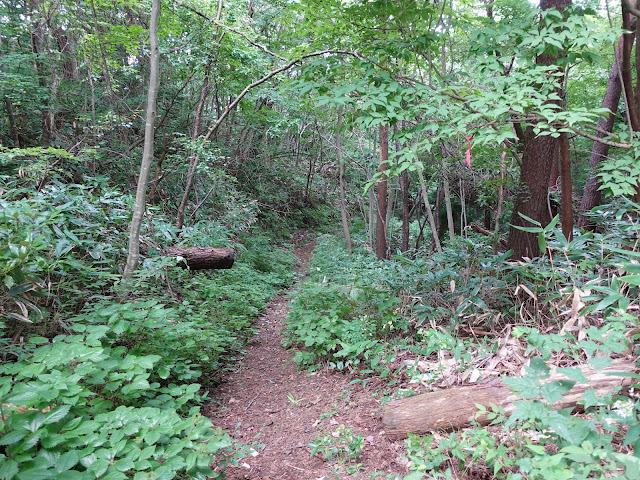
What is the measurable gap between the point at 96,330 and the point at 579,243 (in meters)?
4.24

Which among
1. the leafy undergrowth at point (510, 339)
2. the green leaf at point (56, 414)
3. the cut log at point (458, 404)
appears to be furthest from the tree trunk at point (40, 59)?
the cut log at point (458, 404)

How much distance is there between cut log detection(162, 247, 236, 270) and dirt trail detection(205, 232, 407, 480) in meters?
1.77

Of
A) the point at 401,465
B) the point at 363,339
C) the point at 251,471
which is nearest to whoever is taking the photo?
the point at 401,465

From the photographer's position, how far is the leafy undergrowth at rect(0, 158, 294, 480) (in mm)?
1921

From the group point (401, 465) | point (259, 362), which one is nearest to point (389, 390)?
point (401, 465)

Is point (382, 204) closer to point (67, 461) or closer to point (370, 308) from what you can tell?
point (370, 308)

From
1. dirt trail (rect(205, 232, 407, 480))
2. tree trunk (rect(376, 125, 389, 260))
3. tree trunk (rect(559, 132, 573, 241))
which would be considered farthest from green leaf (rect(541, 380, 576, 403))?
tree trunk (rect(376, 125, 389, 260))

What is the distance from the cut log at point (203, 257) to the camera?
584 cm

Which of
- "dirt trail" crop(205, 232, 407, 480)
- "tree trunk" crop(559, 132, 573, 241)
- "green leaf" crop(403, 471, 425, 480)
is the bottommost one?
"dirt trail" crop(205, 232, 407, 480)

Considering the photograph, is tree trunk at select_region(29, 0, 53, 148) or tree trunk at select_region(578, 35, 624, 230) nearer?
→ tree trunk at select_region(578, 35, 624, 230)

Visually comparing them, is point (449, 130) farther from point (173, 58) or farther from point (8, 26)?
point (8, 26)

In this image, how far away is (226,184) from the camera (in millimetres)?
9789

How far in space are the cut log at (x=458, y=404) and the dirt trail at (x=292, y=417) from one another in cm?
16

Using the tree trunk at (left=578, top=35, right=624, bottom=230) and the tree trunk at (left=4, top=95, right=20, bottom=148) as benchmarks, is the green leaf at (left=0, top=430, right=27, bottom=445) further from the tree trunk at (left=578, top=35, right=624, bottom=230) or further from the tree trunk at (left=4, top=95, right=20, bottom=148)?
the tree trunk at (left=4, top=95, right=20, bottom=148)
